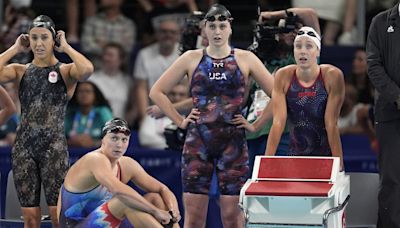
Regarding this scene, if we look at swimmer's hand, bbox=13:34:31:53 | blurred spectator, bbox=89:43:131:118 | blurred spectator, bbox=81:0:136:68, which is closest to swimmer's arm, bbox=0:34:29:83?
swimmer's hand, bbox=13:34:31:53

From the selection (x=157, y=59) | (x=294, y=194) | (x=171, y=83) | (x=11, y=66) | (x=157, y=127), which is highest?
(x=11, y=66)

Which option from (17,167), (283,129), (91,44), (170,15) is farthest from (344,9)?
(17,167)

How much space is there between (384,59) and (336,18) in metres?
3.35

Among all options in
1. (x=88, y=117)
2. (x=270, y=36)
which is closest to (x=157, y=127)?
(x=88, y=117)

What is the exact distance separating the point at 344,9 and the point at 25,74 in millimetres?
4092

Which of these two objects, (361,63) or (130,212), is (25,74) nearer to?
(130,212)

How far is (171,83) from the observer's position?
848 cm

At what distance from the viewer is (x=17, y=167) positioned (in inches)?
332

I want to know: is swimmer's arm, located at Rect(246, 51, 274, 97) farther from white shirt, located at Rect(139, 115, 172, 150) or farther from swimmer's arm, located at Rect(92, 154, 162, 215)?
white shirt, located at Rect(139, 115, 172, 150)

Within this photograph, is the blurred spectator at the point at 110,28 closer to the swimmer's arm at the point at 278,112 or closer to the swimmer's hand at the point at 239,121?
the swimmer's hand at the point at 239,121

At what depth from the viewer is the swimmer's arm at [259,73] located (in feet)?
27.5

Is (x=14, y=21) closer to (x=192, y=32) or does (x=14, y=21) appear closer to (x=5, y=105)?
A: (x=192, y=32)

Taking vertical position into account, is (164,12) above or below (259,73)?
above

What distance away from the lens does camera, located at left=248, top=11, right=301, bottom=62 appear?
350 inches
